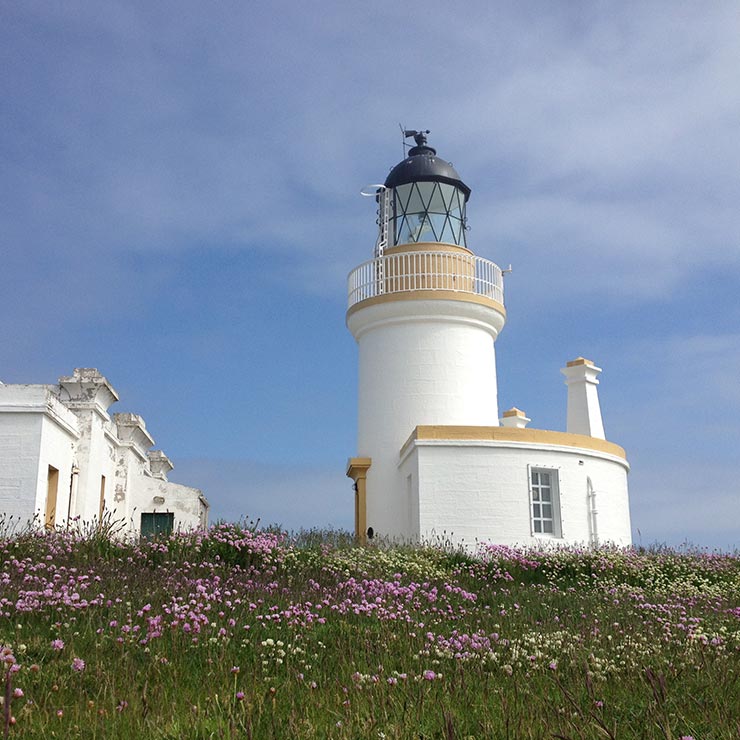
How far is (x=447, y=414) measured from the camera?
72.4 ft

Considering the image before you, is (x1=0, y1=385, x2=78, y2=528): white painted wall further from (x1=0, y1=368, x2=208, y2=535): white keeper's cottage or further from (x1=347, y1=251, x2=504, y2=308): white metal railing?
(x1=347, y1=251, x2=504, y2=308): white metal railing

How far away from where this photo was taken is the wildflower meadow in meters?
4.62

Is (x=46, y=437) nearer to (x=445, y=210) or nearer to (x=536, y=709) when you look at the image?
(x=445, y=210)

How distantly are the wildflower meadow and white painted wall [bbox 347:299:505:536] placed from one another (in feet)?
28.1

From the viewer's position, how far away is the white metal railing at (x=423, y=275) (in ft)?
75.2

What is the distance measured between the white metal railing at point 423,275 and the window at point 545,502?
573cm

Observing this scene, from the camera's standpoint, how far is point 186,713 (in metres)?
4.96

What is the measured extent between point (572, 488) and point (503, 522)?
Result: 2202 mm

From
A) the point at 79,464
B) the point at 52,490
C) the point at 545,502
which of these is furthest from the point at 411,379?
the point at 52,490

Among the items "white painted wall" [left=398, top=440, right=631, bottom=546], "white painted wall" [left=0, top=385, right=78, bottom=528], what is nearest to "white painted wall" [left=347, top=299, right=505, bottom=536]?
"white painted wall" [left=398, top=440, right=631, bottom=546]

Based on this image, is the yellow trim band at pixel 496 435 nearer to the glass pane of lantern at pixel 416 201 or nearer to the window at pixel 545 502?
the window at pixel 545 502

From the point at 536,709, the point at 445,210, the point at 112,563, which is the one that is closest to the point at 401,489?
the point at 445,210

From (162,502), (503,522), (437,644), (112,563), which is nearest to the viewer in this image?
(437,644)

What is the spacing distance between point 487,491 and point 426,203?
9338 mm
